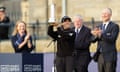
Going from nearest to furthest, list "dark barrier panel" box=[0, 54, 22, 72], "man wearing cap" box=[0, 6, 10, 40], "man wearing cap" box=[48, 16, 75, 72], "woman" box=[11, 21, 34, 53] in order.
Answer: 1. "man wearing cap" box=[48, 16, 75, 72]
2. "dark barrier panel" box=[0, 54, 22, 72]
3. "woman" box=[11, 21, 34, 53]
4. "man wearing cap" box=[0, 6, 10, 40]

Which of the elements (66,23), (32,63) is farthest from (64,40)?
(32,63)

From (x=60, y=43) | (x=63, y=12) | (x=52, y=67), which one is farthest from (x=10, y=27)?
(x=60, y=43)

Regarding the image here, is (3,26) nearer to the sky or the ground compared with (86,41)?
nearer to the ground

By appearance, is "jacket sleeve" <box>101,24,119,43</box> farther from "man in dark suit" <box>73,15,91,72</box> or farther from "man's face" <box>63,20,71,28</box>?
"man's face" <box>63,20,71,28</box>

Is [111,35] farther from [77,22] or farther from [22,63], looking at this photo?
[22,63]

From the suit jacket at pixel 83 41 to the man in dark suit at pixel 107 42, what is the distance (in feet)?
1.25

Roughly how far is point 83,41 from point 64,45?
67 cm

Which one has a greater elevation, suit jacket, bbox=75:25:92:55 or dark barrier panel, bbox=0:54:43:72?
suit jacket, bbox=75:25:92:55

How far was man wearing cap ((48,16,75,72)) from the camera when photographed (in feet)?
52.2

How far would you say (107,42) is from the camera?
627 inches

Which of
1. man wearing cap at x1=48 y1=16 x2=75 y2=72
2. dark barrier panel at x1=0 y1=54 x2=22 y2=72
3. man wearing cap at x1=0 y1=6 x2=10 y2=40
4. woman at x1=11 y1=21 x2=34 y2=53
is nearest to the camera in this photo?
man wearing cap at x1=48 y1=16 x2=75 y2=72

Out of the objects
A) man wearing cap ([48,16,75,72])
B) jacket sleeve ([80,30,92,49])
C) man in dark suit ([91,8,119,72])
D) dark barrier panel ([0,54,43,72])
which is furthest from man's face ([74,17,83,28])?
dark barrier panel ([0,54,43,72])

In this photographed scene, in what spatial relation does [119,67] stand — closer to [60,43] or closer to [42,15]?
[60,43]

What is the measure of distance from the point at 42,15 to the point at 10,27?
442cm
